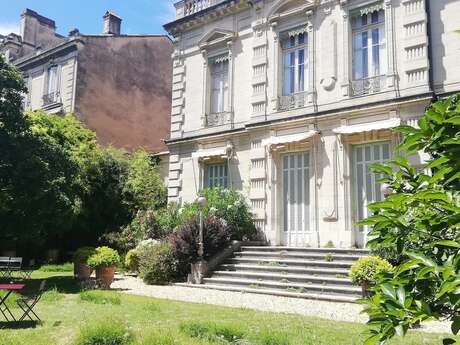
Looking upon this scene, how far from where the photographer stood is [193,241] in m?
13.3

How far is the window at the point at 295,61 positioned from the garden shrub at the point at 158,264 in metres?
6.56

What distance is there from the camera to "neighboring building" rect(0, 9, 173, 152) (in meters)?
23.3

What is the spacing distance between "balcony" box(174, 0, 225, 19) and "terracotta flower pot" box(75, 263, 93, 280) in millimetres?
11176

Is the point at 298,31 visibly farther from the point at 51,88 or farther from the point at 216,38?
the point at 51,88

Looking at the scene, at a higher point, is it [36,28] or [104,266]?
[36,28]

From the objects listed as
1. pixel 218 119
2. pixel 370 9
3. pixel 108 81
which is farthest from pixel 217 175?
pixel 108 81

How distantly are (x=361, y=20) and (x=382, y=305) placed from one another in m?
13.9

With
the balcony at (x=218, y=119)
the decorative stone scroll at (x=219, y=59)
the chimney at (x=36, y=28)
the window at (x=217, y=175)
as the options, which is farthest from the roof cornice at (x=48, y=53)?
the window at (x=217, y=175)

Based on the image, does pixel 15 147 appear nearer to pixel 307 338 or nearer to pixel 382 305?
pixel 307 338

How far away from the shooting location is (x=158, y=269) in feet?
42.7

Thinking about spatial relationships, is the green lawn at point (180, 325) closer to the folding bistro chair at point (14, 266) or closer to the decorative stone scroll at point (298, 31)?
the folding bistro chair at point (14, 266)

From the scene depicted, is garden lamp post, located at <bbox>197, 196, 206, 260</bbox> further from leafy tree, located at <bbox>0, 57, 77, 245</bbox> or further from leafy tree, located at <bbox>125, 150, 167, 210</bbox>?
leafy tree, located at <bbox>125, 150, 167, 210</bbox>

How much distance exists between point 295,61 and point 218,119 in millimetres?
3594

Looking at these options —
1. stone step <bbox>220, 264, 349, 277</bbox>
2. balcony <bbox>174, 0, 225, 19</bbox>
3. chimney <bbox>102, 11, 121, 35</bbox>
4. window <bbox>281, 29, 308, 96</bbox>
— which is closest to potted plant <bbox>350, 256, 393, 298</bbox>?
stone step <bbox>220, 264, 349, 277</bbox>
